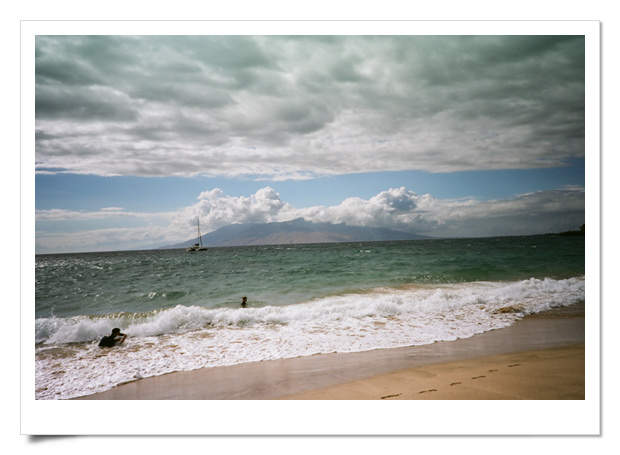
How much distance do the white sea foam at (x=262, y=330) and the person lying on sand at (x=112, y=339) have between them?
3.8 inches

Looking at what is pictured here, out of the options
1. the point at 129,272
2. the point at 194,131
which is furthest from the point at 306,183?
the point at 129,272

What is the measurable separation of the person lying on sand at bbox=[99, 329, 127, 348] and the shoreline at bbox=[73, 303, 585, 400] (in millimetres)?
969

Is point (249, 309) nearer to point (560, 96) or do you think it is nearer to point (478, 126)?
point (478, 126)

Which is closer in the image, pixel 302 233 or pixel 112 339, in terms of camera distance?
pixel 112 339

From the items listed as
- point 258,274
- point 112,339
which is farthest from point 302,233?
point 258,274

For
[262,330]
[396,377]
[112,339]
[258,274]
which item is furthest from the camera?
[258,274]

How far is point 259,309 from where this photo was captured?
14.4ft

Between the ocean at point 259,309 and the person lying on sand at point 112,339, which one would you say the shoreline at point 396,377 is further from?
the person lying on sand at point 112,339

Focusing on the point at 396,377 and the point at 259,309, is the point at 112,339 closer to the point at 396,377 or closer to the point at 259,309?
the point at 259,309

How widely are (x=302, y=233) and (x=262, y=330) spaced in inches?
56.2

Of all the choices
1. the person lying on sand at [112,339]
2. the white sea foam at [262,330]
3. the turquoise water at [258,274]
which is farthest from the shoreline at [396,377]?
the turquoise water at [258,274]

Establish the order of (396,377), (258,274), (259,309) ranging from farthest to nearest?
(258,274)
(259,309)
(396,377)

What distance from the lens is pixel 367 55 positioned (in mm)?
2850
